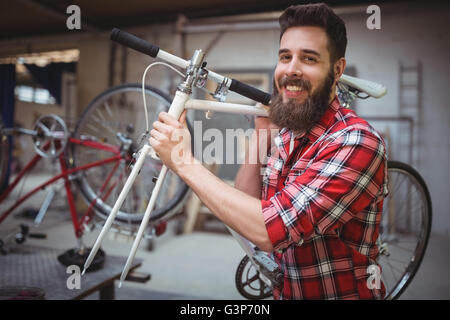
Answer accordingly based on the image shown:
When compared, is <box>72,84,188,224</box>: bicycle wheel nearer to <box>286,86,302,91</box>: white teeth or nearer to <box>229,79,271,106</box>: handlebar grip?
<box>229,79,271,106</box>: handlebar grip

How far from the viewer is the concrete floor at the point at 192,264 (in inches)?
81.4

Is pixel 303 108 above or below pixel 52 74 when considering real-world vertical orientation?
below

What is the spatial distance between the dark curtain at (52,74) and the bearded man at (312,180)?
140cm

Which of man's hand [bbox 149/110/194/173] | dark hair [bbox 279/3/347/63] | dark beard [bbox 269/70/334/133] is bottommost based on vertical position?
man's hand [bbox 149/110/194/173]

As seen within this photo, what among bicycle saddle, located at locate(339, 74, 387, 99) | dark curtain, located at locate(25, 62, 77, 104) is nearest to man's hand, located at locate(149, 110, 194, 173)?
bicycle saddle, located at locate(339, 74, 387, 99)

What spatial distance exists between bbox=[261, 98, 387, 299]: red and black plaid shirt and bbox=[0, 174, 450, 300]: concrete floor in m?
0.86

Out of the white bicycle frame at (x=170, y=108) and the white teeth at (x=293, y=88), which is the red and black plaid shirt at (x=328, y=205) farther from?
the white bicycle frame at (x=170, y=108)

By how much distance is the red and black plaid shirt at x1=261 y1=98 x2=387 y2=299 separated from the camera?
2.48 feet

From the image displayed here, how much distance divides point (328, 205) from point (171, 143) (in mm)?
420

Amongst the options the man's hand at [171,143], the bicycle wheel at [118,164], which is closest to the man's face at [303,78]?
the man's hand at [171,143]

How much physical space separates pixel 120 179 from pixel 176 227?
88.7 inches

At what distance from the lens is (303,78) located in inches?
34.1

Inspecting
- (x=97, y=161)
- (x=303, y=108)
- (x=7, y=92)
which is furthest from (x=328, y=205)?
(x=7, y=92)

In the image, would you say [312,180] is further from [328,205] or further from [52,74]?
[52,74]
